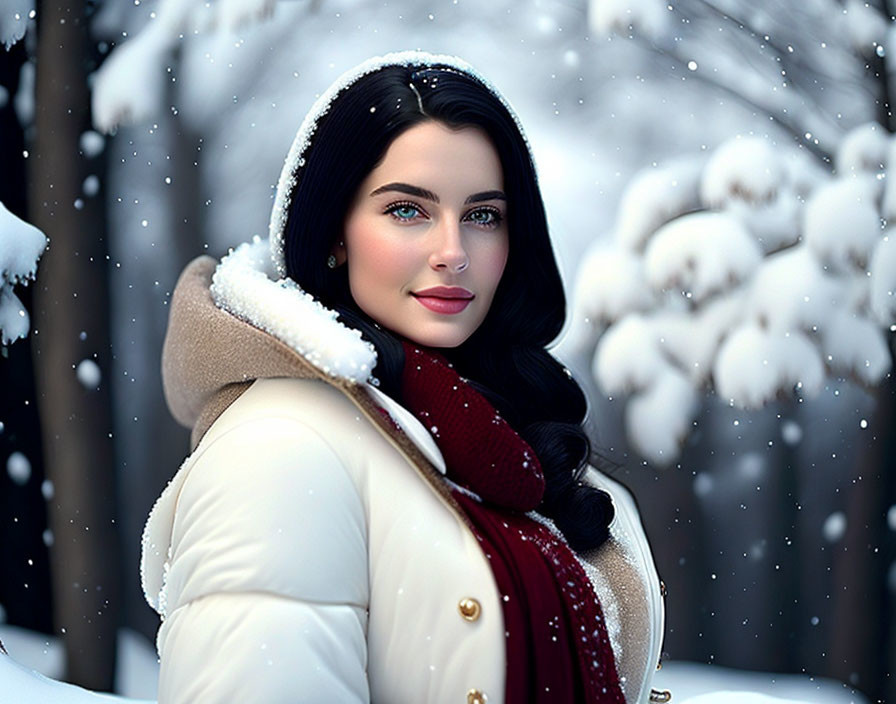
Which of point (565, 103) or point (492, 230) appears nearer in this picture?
point (492, 230)

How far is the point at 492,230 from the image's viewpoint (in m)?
1.43

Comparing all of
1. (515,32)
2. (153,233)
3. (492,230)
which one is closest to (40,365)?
(153,233)

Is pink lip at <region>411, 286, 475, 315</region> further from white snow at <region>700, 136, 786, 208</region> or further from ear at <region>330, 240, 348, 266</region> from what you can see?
white snow at <region>700, 136, 786, 208</region>

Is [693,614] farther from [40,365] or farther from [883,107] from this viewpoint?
[40,365]

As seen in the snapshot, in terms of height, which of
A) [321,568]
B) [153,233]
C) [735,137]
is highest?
[735,137]

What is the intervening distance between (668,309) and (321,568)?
2.28 metres

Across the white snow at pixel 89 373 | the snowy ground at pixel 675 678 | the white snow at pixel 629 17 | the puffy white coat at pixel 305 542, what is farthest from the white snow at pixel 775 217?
the puffy white coat at pixel 305 542

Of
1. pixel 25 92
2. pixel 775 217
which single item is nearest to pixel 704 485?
pixel 775 217

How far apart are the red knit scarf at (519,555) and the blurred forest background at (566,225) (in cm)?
189

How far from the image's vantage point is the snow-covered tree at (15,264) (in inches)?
117

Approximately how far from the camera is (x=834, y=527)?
3.13 meters

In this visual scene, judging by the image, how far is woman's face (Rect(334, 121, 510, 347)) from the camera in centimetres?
133

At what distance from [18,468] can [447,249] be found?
2284 millimetres

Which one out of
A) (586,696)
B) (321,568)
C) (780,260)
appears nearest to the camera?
(321,568)
